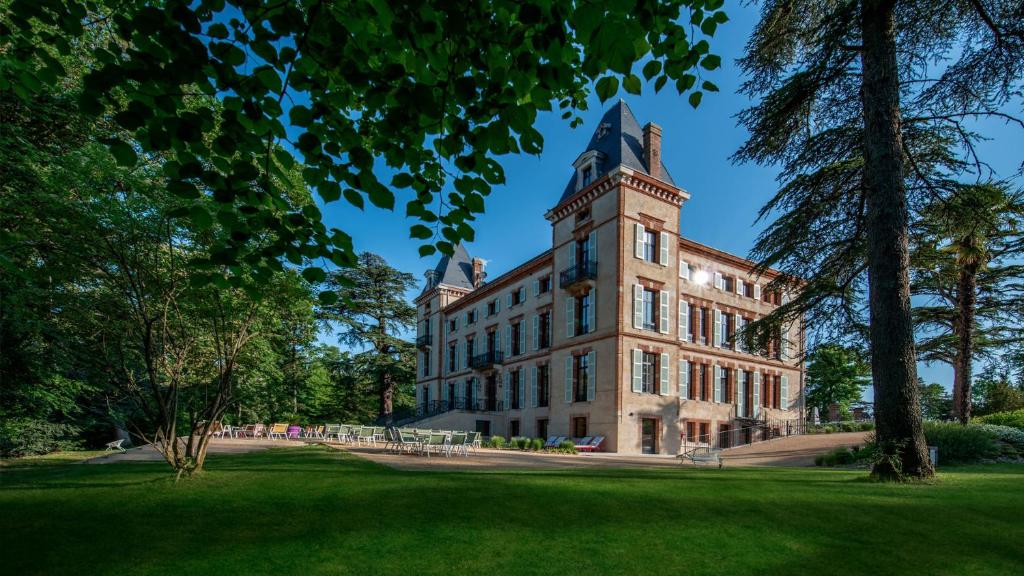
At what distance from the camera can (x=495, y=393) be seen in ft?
119

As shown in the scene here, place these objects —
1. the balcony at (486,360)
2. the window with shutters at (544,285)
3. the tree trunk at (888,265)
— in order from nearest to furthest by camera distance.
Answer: the tree trunk at (888,265)
the window with shutters at (544,285)
the balcony at (486,360)

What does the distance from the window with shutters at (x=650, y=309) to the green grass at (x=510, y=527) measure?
1710 cm

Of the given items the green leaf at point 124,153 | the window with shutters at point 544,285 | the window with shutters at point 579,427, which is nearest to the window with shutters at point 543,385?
the window with shutters at point 579,427

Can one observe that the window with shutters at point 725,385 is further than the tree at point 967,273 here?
Yes

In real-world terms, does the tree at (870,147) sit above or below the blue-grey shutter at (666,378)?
above

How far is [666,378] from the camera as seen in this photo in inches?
1029

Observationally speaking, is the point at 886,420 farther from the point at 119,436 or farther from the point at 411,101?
the point at 119,436

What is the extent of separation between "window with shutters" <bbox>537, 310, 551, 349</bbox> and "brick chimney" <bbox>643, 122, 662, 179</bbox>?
9863 millimetres

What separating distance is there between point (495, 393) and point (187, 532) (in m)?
30.6

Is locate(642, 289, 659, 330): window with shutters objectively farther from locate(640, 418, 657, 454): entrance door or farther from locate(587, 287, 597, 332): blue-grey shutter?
locate(640, 418, 657, 454): entrance door

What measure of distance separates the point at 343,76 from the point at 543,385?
92.5ft

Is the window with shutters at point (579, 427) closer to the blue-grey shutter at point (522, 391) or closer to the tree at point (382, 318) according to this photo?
the blue-grey shutter at point (522, 391)

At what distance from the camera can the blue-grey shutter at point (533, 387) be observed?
3072 cm

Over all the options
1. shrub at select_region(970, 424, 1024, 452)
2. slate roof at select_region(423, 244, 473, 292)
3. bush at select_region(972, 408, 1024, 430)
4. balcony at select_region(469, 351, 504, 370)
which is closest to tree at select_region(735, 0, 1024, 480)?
shrub at select_region(970, 424, 1024, 452)
